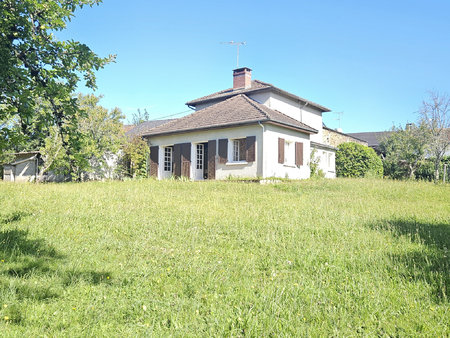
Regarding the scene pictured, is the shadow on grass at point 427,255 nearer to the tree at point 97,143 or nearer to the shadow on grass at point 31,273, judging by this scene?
the shadow on grass at point 31,273

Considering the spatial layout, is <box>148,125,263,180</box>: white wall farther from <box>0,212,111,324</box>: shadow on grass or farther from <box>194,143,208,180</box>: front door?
<box>0,212,111,324</box>: shadow on grass

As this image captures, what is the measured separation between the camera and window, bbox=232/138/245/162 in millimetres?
17172

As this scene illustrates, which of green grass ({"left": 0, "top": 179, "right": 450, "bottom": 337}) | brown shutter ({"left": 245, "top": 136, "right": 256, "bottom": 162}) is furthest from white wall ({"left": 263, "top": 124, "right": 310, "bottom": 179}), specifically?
green grass ({"left": 0, "top": 179, "right": 450, "bottom": 337})

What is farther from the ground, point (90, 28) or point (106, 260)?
point (90, 28)

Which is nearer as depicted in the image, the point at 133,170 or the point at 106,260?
the point at 106,260

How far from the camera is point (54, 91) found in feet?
14.2

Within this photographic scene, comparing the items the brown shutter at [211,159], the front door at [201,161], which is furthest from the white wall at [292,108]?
the brown shutter at [211,159]

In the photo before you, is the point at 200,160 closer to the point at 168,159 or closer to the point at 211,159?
the point at 211,159

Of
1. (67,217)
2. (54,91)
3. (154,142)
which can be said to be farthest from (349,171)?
(54,91)

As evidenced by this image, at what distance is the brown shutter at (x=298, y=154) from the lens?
18.4 metres

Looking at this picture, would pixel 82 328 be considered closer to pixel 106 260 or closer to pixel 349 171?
pixel 106 260

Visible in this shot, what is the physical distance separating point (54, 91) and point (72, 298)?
100 inches

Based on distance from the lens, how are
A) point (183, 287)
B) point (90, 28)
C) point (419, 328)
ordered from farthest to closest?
1. point (90, 28)
2. point (183, 287)
3. point (419, 328)

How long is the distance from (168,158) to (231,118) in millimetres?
5233
